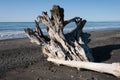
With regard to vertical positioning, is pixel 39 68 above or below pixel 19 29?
below

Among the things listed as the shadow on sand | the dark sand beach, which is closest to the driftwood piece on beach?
the dark sand beach

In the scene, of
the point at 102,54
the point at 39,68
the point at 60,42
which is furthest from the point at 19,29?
the point at 39,68

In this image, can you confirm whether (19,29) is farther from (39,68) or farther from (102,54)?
(39,68)

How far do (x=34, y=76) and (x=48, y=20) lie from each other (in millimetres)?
3161

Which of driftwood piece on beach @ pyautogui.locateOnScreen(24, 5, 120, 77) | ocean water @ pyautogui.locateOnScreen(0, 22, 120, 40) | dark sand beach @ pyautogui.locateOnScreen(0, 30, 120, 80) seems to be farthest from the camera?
ocean water @ pyautogui.locateOnScreen(0, 22, 120, 40)

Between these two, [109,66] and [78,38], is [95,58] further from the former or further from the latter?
[109,66]

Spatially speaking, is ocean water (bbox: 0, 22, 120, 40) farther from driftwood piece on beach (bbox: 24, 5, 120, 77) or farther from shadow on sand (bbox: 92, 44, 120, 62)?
driftwood piece on beach (bbox: 24, 5, 120, 77)

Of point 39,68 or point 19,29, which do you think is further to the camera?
point 19,29

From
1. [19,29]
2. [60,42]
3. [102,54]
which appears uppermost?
[60,42]

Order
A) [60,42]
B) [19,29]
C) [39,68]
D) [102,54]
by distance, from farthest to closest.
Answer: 1. [19,29]
2. [102,54]
3. [60,42]
4. [39,68]

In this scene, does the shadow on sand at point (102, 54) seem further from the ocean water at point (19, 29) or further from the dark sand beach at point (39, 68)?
the ocean water at point (19, 29)

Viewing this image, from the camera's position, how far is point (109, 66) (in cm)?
914

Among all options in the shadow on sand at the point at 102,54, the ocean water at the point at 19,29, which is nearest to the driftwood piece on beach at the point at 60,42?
the shadow on sand at the point at 102,54

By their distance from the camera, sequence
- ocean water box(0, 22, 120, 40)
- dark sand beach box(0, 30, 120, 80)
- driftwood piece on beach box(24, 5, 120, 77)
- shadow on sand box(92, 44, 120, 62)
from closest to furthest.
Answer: dark sand beach box(0, 30, 120, 80) < driftwood piece on beach box(24, 5, 120, 77) < shadow on sand box(92, 44, 120, 62) < ocean water box(0, 22, 120, 40)
